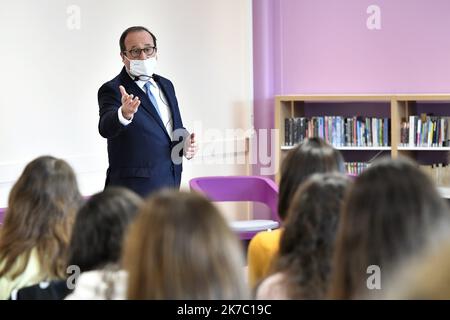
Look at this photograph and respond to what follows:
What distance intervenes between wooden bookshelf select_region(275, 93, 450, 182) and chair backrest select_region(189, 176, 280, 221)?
1.86 m

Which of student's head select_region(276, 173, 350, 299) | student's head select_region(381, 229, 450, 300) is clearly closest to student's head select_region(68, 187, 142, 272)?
student's head select_region(276, 173, 350, 299)

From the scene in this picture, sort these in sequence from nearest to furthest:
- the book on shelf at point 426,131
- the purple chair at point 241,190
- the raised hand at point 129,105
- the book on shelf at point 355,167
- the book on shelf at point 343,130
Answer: the raised hand at point 129,105
the purple chair at point 241,190
the book on shelf at point 426,131
the book on shelf at point 343,130
the book on shelf at point 355,167

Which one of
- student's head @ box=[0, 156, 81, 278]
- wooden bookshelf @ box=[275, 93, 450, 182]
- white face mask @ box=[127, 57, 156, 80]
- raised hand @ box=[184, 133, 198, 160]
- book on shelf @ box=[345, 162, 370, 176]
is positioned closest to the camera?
student's head @ box=[0, 156, 81, 278]

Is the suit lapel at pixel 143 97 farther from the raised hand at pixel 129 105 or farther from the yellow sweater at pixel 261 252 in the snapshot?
the yellow sweater at pixel 261 252

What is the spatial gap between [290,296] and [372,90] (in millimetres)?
6375

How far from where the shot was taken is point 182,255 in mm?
1666

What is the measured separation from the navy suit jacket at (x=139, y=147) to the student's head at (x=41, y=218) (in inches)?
78.1

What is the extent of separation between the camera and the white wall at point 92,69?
19.1 ft

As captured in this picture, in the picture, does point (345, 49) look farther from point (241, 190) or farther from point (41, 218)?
point (41, 218)

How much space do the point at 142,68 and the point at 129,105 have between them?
0.50 m

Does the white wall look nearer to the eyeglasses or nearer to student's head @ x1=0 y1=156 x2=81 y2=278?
the eyeglasses

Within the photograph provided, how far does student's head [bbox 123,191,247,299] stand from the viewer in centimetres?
167

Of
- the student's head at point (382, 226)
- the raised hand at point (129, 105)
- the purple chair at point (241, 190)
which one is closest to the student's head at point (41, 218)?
the student's head at point (382, 226)
